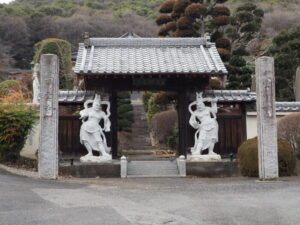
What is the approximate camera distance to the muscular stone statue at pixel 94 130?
1274 centimetres

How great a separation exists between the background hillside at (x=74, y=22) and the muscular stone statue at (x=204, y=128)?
33.5 metres

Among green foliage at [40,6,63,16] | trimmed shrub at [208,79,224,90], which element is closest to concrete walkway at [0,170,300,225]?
trimmed shrub at [208,79,224,90]

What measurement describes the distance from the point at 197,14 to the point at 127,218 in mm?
18461

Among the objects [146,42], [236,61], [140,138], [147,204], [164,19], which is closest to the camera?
[147,204]

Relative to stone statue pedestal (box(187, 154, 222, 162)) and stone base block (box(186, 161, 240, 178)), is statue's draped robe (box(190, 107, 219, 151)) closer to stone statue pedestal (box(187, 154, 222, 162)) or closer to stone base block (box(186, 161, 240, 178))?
stone statue pedestal (box(187, 154, 222, 162))

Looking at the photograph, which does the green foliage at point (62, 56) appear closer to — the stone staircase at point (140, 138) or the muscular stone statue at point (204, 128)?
the stone staircase at point (140, 138)

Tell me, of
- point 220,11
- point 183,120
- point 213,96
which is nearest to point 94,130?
point 183,120

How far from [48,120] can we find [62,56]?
65.7 ft

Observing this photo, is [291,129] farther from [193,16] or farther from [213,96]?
[193,16]

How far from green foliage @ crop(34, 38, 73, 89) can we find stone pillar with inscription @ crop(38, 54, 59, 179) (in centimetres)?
1723

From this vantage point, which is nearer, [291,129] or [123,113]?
[291,129]

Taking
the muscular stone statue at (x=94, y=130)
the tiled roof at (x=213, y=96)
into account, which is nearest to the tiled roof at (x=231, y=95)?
the tiled roof at (x=213, y=96)

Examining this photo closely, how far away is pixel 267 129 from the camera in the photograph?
10.8 metres

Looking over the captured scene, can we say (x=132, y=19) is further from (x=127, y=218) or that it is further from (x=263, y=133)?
(x=127, y=218)
